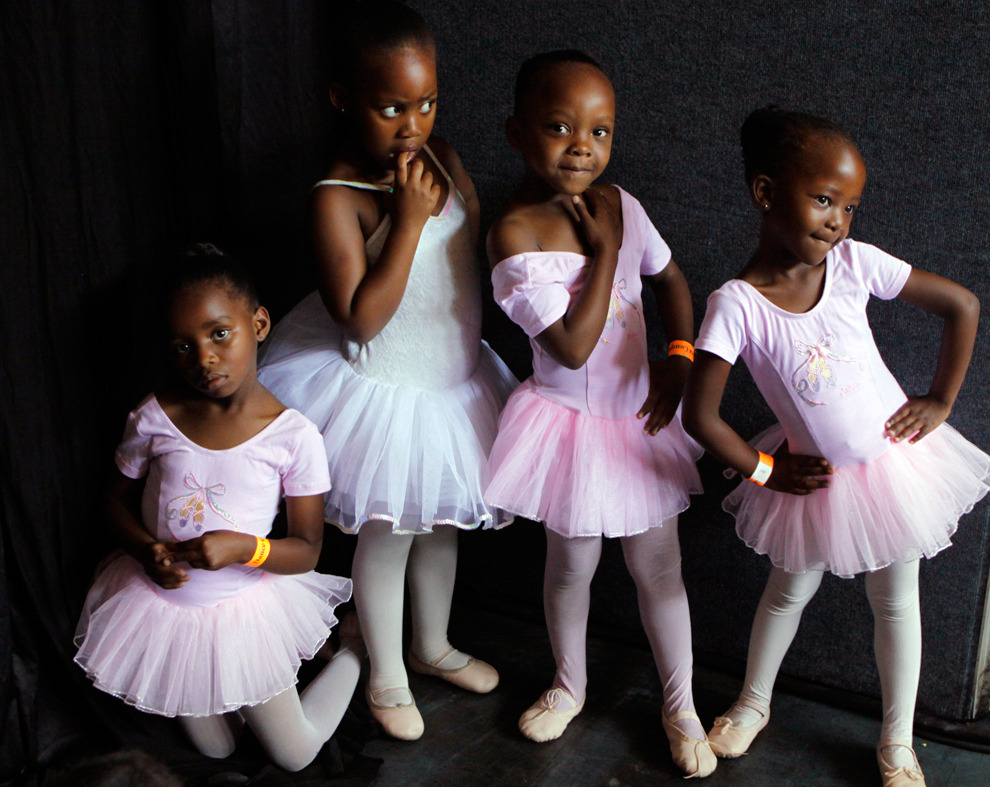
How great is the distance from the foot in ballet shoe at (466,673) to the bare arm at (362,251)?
0.80 metres

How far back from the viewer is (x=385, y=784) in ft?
5.50

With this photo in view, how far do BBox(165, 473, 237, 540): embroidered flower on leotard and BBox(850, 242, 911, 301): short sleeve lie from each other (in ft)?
3.78

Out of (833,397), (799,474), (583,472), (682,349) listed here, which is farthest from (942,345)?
(583,472)

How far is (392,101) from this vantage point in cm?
154

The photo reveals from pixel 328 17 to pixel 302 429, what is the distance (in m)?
1.02

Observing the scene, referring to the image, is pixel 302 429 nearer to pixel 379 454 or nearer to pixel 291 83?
pixel 379 454

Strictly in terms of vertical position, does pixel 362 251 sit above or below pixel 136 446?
above

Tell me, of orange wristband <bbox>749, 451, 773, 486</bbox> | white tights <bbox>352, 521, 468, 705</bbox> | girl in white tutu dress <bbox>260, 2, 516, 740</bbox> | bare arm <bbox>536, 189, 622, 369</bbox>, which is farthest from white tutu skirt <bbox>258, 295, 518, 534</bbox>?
orange wristband <bbox>749, 451, 773, 486</bbox>

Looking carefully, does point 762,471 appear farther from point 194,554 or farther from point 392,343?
point 194,554

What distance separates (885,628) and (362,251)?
116 centimetres

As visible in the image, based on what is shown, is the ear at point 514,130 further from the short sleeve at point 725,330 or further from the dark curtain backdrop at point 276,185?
the short sleeve at point 725,330

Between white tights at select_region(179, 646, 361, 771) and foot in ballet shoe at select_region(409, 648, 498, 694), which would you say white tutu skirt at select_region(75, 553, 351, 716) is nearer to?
white tights at select_region(179, 646, 361, 771)

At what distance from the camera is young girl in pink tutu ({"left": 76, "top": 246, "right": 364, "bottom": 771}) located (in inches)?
57.7

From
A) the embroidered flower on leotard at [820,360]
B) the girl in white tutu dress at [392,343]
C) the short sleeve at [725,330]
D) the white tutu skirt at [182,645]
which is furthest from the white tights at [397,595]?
the embroidered flower on leotard at [820,360]
